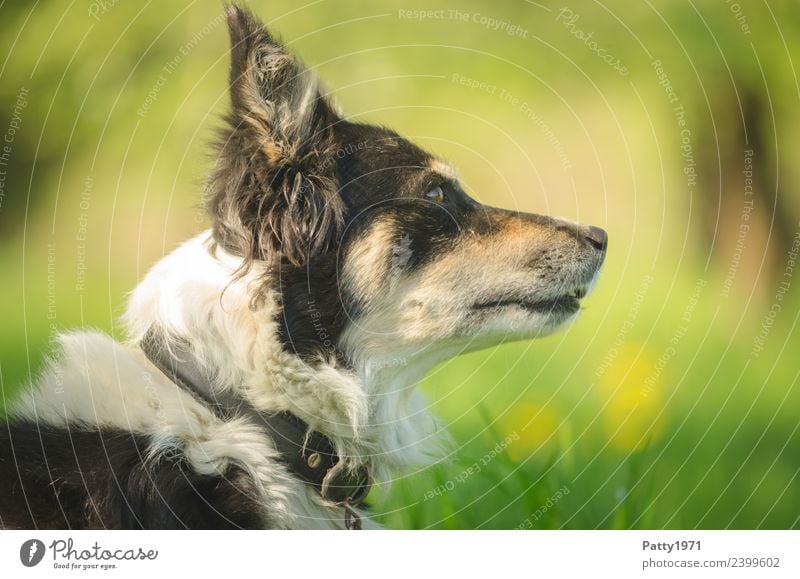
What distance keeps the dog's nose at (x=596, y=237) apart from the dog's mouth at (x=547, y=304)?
0.66 ft

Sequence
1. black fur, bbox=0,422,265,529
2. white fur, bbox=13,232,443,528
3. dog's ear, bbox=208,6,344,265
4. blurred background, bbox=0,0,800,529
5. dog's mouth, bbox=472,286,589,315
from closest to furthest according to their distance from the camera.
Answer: black fur, bbox=0,422,265,529 < white fur, bbox=13,232,443,528 < dog's ear, bbox=208,6,344,265 < dog's mouth, bbox=472,286,589,315 < blurred background, bbox=0,0,800,529

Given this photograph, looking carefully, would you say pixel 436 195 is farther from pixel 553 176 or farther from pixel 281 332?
pixel 553 176

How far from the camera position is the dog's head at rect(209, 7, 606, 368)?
3.52 m

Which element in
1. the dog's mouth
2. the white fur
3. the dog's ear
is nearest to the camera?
the white fur

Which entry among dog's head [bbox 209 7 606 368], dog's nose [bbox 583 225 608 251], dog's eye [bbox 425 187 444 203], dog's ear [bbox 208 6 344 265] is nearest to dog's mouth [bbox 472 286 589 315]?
dog's head [bbox 209 7 606 368]

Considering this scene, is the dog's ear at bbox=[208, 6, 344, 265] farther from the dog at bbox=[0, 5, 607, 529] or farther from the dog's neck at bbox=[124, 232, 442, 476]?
the dog's neck at bbox=[124, 232, 442, 476]

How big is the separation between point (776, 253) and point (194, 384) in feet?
18.4

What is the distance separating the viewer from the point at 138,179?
6984 mm

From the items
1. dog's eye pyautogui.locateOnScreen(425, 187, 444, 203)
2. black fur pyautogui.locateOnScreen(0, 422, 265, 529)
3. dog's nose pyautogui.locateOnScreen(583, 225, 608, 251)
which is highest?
dog's eye pyautogui.locateOnScreen(425, 187, 444, 203)

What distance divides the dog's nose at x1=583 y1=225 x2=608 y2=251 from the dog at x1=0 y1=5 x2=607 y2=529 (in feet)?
0.32

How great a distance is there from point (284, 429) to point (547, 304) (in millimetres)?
1287

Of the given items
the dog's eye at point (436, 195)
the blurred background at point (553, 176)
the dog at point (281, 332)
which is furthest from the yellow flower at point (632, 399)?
the dog's eye at point (436, 195)

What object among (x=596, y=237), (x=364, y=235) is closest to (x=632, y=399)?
(x=596, y=237)
